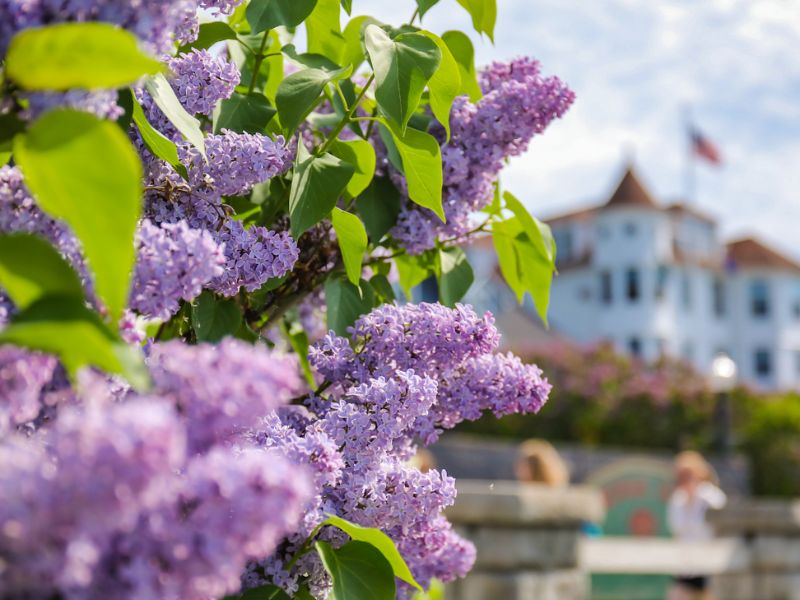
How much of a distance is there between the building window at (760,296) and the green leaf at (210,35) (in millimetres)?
60526

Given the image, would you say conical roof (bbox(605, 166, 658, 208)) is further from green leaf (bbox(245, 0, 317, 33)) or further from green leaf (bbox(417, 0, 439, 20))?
green leaf (bbox(245, 0, 317, 33))

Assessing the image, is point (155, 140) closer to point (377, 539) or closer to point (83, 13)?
point (83, 13)

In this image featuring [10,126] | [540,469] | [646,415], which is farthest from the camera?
[646,415]

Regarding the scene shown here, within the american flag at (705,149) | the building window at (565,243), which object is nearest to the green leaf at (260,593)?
the american flag at (705,149)

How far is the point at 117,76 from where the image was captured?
0.82 meters

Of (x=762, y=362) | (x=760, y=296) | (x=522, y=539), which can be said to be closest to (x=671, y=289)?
(x=760, y=296)

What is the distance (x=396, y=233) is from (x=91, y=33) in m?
1.05

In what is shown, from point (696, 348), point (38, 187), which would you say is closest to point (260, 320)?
point (38, 187)

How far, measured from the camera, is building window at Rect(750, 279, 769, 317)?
58.5 metres

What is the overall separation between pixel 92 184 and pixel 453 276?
45.5 inches

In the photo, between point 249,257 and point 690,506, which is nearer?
point 249,257

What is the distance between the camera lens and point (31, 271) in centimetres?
83

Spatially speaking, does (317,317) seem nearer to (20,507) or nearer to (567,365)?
(20,507)

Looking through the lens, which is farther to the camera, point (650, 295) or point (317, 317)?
point (650, 295)
